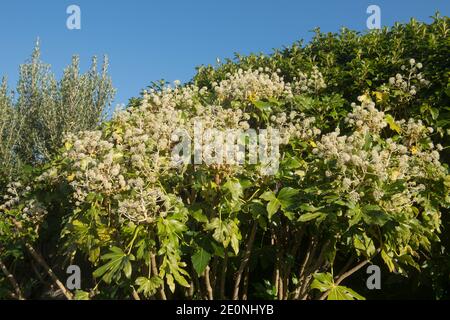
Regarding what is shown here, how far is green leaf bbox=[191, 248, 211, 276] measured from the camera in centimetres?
402

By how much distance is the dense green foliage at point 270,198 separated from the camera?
3951mm

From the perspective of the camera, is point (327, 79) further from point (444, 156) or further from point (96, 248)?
point (96, 248)

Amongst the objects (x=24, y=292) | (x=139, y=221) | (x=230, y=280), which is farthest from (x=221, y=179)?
(x=24, y=292)

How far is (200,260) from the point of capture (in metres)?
4.06

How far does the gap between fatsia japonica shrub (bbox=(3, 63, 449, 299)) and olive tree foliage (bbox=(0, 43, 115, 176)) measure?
7.26 meters

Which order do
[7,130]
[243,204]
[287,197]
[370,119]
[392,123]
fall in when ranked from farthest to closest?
[7,130], [392,123], [370,119], [243,204], [287,197]

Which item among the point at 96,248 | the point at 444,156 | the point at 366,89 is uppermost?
the point at 366,89

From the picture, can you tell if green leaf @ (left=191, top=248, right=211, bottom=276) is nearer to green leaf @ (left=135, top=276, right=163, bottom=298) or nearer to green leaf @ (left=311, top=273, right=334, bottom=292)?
green leaf @ (left=135, top=276, right=163, bottom=298)

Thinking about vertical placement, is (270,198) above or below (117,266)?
above

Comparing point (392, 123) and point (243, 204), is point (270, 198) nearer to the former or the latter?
point (243, 204)

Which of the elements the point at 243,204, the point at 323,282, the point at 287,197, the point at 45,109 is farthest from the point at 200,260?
the point at 45,109

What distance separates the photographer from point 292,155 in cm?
520

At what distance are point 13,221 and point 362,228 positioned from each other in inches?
170

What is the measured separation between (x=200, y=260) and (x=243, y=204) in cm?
67
